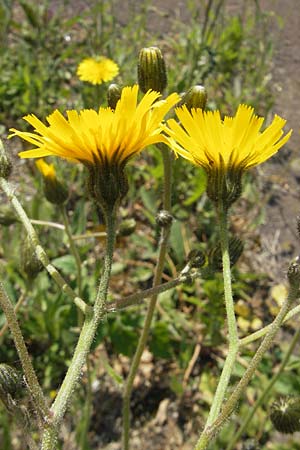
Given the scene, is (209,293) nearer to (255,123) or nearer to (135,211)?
(135,211)

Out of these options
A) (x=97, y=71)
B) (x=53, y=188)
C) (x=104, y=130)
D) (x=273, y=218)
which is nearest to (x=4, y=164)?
(x=104, y=130)

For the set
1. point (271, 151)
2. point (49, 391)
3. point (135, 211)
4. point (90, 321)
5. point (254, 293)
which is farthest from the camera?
point (135, 211)

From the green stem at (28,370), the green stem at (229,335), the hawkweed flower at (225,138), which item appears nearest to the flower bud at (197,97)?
the hawkweed flower at (225,138)

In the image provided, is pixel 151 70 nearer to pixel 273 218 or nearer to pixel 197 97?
pixel 197 97

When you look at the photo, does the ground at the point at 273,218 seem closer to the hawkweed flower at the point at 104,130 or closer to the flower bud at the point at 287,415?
the flower bud at the point at 287,415

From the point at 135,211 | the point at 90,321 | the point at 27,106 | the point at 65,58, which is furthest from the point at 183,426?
the point at 65,58

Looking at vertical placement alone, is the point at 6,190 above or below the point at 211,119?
below
